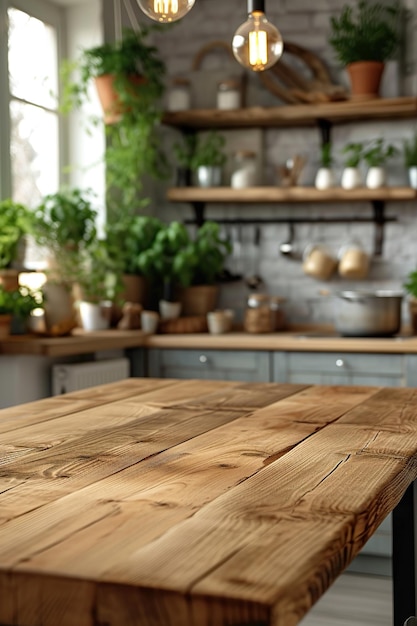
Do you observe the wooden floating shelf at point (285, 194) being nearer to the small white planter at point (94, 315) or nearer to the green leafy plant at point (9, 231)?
the small white planter at point (94, 315)

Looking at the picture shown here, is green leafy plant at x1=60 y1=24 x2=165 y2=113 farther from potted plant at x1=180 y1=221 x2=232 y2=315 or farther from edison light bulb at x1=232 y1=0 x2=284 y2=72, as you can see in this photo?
edison light bulb at x1=232 y1=0 x2=284 y2=72

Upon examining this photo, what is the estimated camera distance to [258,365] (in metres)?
3.95

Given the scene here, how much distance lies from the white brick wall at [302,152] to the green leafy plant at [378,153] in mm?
50

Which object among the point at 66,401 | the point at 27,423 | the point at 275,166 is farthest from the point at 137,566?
the point at 275,166

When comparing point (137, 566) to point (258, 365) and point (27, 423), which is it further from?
point (258, 365)

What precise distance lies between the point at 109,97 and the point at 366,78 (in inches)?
48.6

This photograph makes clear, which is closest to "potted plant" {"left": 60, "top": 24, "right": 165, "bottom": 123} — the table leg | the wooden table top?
the wooden table top

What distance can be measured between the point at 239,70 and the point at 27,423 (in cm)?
326

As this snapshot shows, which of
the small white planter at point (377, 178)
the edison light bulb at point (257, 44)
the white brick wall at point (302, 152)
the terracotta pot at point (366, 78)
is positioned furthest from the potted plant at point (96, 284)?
the edison light bulb at point (257, 44)

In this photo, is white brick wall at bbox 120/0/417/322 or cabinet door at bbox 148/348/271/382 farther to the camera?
white brick wall at bbox 120/0/417/322

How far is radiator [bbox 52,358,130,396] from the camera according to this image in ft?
12.0

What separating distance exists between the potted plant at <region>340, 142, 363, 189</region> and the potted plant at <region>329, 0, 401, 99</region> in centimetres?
25

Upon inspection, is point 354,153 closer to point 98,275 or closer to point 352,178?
point 352,178

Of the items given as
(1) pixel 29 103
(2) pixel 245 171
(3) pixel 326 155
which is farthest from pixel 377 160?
(1) pixel 29 103
